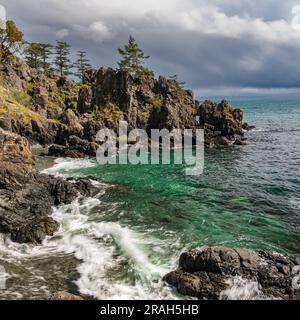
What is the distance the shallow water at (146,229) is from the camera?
20.2m

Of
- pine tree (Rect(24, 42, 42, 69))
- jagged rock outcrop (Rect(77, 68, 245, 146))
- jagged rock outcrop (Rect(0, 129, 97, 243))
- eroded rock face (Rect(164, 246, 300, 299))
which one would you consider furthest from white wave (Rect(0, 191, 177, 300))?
pine tree (Rect(24, 42, 42, 69))

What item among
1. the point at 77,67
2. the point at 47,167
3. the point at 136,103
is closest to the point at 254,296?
the point at 47,167

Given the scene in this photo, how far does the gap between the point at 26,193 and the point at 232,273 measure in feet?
72.5

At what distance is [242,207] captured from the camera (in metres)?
34.5

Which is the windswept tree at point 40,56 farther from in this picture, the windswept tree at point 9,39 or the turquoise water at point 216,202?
the turquoise water at point 216,202

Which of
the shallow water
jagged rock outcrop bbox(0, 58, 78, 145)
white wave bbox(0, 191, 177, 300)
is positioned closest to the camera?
white wave bbox(0, 191, 177, 300)

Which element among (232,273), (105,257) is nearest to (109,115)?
(105,257)

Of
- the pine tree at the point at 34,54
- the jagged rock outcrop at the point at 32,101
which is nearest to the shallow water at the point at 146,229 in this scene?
the jagged rock outcrop at the point at 32,101

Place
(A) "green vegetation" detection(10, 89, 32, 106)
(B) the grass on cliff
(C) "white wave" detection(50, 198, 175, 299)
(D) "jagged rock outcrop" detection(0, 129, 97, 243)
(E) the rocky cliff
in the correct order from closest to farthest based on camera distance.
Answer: (C) "white wave" detection(50, 198, 175, 299), (D) "jagged rock outcrop" detection(0, 129, 97, 243), (B) the grass on cliff, (E) the rocky cliff, (A) "green vegetation" detection(10, 89, 32, 106)

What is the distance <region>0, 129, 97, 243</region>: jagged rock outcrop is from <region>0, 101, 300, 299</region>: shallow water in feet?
3.78

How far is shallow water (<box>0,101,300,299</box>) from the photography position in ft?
66.4

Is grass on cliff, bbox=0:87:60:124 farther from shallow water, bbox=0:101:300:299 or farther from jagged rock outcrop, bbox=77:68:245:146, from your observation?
shallow water, bbox=0:101:300:299

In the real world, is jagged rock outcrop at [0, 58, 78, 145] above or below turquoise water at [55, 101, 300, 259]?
above
